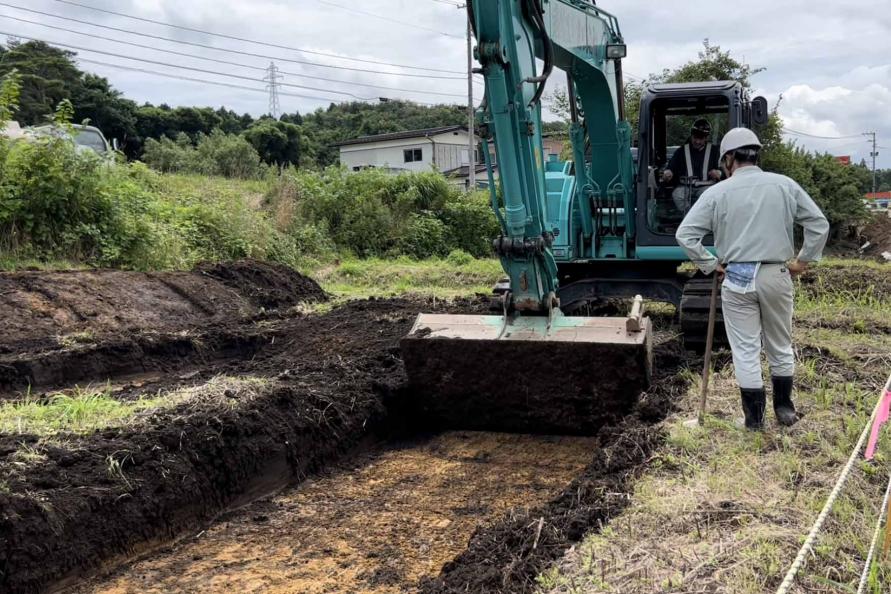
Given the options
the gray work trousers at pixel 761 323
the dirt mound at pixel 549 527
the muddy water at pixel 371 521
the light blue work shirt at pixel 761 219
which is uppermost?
the light blue work shirt at pixel 761 219

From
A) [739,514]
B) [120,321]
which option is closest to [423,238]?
[120,321]

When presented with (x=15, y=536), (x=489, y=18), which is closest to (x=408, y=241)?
(x=489, y=18)

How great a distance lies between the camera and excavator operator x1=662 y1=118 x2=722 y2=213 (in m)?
7.30

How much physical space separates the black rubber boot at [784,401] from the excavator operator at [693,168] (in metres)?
3.08

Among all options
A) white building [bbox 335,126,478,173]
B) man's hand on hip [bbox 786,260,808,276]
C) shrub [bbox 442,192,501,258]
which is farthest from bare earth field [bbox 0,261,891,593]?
white building [bbox 335,126,478,173]

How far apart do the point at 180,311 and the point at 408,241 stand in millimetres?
8474

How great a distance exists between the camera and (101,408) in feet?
17.1

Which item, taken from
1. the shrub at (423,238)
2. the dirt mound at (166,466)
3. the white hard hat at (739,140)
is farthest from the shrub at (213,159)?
the white hard hat at (739,140)

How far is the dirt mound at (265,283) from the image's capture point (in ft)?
36.3

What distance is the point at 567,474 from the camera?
16.9 ft

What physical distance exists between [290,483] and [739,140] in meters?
3.71

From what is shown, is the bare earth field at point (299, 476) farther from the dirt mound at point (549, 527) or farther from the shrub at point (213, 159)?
the shrub at point (213, 159)

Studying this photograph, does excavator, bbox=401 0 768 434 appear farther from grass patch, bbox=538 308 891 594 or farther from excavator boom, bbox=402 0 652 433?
grass patch, bbox=538 308 891 594

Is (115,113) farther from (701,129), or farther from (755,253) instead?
(755,253)
